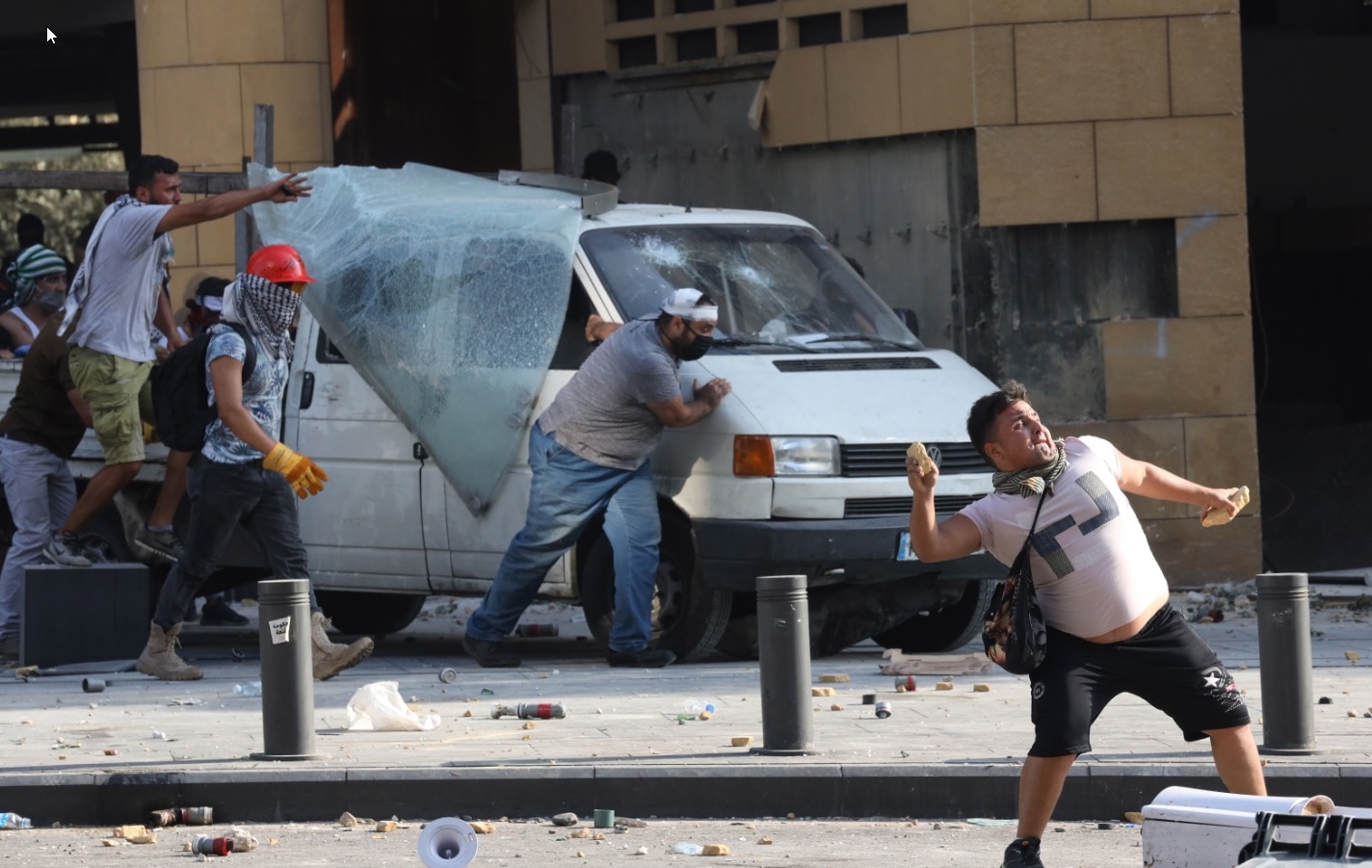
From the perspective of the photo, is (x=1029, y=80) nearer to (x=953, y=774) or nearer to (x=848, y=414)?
(x=848, y=414)

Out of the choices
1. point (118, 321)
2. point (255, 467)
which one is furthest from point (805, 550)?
point (118, 321)

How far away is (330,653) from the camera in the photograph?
33.6ft

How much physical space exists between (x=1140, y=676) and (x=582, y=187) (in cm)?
591

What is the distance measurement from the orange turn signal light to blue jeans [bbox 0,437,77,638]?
347 centimetres

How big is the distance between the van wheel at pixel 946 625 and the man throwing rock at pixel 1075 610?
185 inches

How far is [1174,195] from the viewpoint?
14.0 metres

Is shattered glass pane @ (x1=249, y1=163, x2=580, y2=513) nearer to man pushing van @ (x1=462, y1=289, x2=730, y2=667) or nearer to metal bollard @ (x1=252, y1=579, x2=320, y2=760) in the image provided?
man pushing van @ (x1=462, y1=289, x2=730, y2=667)

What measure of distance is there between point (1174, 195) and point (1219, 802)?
30.6ft

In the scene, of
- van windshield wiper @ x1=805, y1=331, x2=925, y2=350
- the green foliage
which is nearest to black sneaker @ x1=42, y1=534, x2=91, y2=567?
van windshield wiper @ x1=805, y1=331, x2=925, y2=350

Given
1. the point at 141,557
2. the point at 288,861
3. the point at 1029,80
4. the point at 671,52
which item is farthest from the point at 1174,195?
the point at 288,861

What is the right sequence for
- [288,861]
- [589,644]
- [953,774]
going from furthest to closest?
[589,644], [953,774], [288,861]

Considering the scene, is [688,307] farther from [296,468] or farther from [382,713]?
[382,713]

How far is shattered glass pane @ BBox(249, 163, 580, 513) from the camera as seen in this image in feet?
35.2

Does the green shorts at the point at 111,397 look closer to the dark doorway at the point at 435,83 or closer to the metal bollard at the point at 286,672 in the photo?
the metal bollard at the point at 286,672
